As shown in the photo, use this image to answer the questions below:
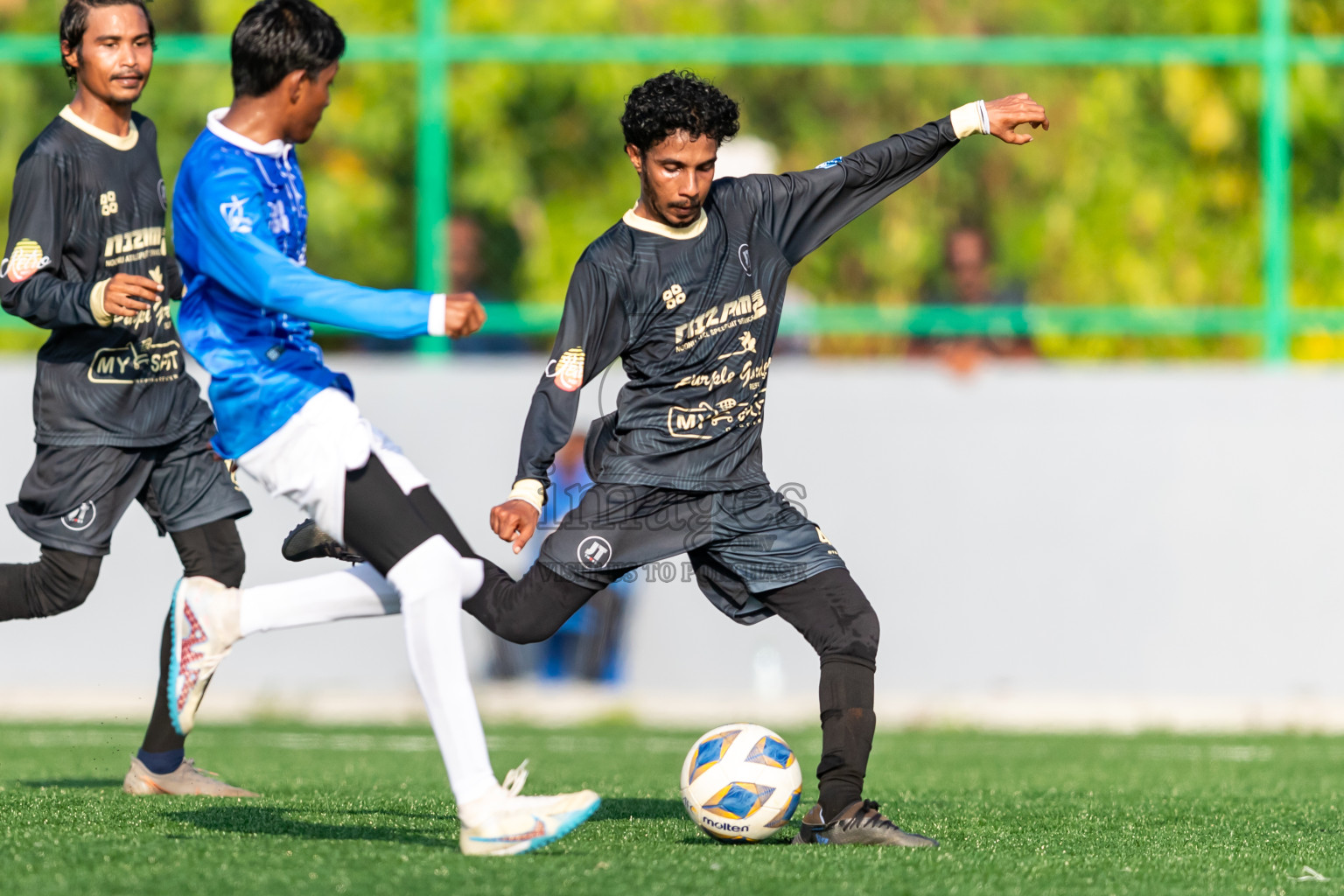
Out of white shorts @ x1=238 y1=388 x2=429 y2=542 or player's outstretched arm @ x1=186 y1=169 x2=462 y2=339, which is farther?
white shorts @ x1=238 y1=388 x2=429 y2=542

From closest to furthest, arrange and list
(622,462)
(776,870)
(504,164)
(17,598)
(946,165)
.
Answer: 1. (776,870)
2. (622,462)
3. (17,598)
4. (504,164)
5. (946,165)

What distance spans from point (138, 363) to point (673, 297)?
187cm

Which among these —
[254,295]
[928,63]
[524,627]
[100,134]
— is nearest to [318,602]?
[524,627]

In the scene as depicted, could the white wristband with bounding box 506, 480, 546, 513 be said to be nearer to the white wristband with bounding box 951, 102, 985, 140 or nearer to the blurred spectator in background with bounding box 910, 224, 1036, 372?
the white wristband with bounding box 951, 102, 985, 140

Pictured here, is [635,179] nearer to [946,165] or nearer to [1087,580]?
[946,165]

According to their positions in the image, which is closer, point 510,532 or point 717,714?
point 510,532

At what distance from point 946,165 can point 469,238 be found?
323 centimetres

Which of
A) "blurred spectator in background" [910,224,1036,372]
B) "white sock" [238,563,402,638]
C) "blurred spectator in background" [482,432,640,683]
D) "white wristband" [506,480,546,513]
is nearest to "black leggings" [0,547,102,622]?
"white sock" [238,563,402,638]

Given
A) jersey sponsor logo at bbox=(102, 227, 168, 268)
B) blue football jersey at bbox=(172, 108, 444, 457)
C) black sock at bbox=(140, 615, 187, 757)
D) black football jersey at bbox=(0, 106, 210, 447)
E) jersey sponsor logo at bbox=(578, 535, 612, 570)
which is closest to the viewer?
blue football jersey at bbox=(172, 108, 444, 457)

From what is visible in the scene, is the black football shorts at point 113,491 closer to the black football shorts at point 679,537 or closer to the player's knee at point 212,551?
the player's knee at point 212,551

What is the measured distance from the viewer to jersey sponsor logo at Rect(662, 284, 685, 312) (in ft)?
16.2

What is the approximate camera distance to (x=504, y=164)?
34.9ft

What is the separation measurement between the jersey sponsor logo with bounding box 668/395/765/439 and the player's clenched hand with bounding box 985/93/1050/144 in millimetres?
1158

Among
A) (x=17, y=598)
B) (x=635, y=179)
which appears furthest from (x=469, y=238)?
(x=17, y=598)
